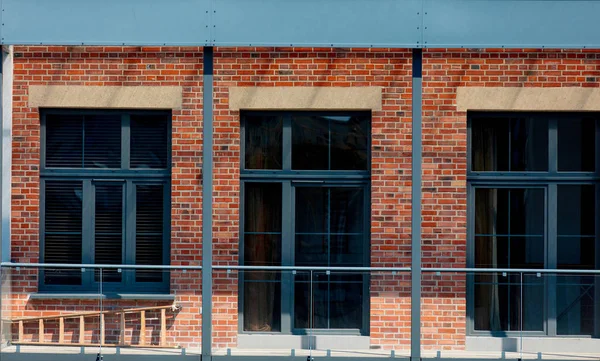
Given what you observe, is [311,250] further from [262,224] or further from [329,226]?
[262,224]

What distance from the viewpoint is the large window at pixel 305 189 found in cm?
862

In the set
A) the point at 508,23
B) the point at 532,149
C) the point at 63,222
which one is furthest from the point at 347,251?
the point at 63,222

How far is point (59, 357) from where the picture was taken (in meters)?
7.81

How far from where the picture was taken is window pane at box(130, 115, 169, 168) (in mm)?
8867

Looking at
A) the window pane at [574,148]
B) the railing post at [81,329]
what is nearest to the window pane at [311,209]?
the railing post at [81,329]

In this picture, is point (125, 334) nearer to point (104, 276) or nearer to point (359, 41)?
point (104, 276)

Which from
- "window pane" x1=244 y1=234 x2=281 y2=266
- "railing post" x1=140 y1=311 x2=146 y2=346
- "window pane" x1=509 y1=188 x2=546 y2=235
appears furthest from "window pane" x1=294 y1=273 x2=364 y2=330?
"window pane" x1=509 y1=188 x2=546 y2=235

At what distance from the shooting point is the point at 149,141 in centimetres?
888

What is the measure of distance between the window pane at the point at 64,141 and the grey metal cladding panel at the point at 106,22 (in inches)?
51.1

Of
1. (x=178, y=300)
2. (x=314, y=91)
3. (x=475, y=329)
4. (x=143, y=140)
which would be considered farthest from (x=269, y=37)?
(x=475, y=329)

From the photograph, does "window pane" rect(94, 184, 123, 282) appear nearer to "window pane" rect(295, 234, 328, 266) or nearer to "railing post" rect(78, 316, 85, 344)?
"railing post" rect(78, 316, 85, 344)

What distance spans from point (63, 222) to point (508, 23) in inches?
193

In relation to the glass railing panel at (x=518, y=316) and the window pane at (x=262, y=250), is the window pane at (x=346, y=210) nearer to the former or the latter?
the window pane at (x=262, y=250)

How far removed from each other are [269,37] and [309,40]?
0.37 meters
